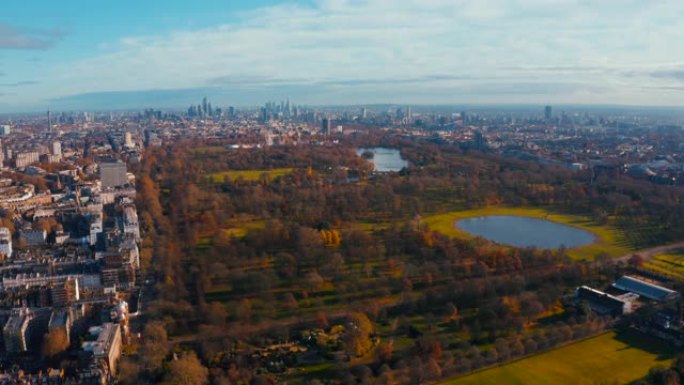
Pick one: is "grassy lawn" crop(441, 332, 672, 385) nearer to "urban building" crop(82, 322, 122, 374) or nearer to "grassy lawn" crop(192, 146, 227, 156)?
"urban building" crop(82, 322, 122, 374)

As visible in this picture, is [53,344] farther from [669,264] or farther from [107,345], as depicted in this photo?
[669,264]

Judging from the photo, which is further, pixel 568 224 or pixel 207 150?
pixel 207 150

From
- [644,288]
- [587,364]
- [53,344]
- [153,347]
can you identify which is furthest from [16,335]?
[644,288]

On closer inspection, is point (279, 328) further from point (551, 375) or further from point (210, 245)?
Result: point (210, 245)

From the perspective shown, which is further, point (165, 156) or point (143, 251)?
point (165, 156)

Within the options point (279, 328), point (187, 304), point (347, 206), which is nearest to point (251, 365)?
point (279, 328)

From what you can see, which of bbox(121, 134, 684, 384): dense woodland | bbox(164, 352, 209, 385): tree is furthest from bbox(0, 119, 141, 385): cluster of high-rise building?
bbox(164, 352, 209, 385): tree
